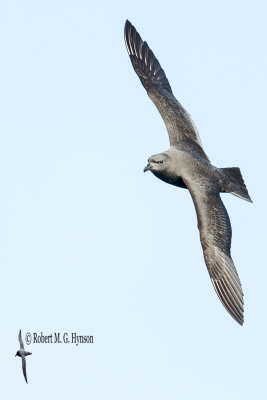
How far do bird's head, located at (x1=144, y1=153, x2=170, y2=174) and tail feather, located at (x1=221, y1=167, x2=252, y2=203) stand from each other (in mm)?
1184

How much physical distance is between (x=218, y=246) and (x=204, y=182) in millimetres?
1402

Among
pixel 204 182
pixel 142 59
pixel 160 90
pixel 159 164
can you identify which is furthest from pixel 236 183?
pixel 142 59

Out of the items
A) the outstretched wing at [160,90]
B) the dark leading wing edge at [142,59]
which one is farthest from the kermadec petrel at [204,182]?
the dark leading wing edge at [142,59]

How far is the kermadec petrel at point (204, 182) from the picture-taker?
59.6 feet

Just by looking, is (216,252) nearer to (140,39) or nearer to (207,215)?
(207,215)

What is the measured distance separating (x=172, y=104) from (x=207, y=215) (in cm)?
385

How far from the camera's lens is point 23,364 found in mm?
18641

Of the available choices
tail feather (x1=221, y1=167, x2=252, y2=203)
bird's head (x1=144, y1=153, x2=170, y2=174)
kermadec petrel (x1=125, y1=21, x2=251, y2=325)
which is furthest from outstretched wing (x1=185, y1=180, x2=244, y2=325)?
bird's head (x1=144, y1=153, x2=170, y2=174)

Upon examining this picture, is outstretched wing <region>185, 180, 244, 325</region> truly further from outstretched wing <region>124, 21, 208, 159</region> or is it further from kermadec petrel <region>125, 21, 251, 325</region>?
outstretched wing <region>124, 21, 208, 159</region>

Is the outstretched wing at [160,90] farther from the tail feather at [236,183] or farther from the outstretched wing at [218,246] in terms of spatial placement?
the outstretched wing at [218,246]

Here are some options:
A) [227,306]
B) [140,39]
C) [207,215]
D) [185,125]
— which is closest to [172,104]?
[185,125]

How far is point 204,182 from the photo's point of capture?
19.0m

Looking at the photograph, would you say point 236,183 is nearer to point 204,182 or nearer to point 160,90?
point 204,182

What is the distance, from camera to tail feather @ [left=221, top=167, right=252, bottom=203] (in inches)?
758
